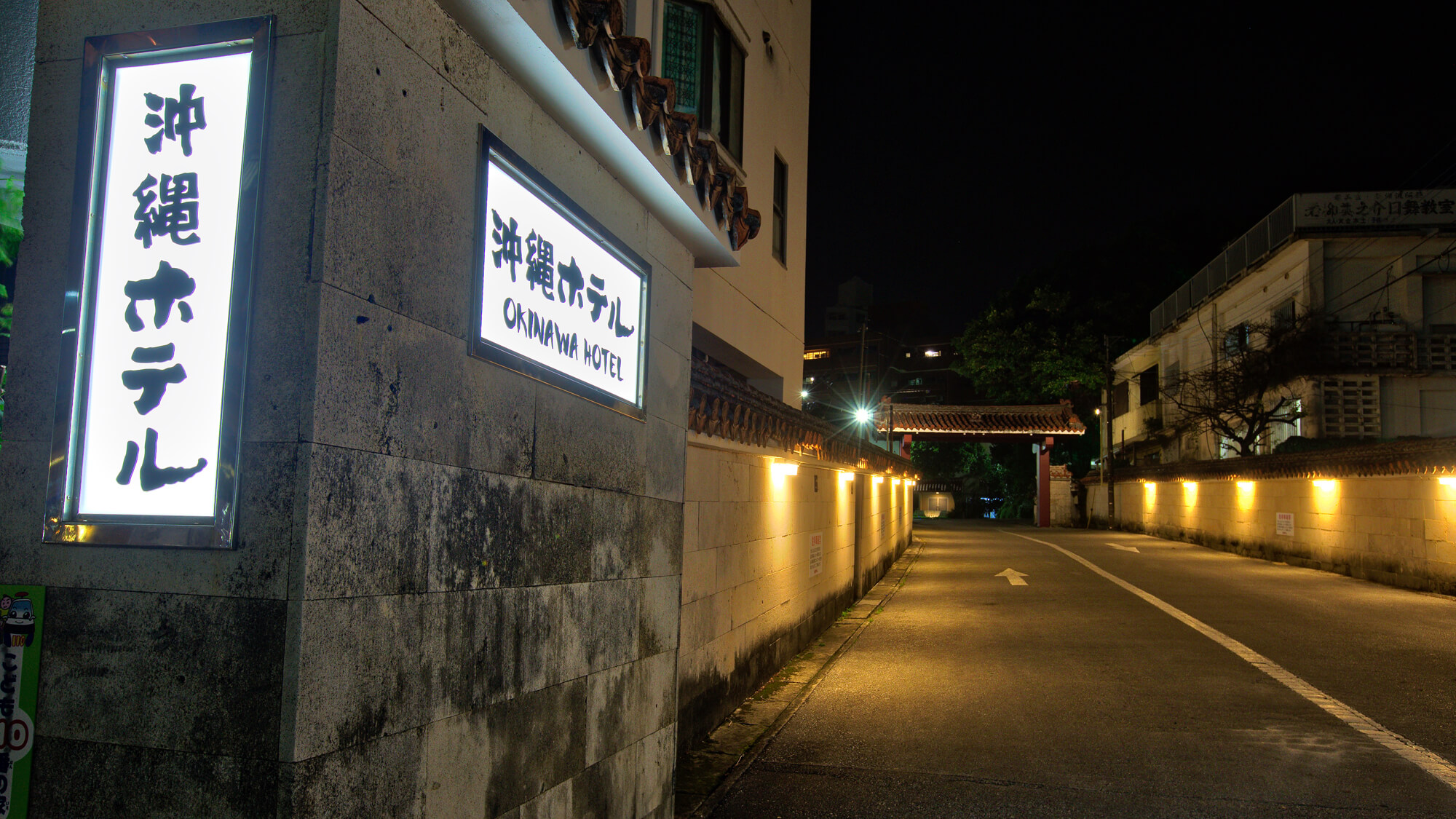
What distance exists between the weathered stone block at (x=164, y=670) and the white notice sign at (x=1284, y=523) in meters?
26.3

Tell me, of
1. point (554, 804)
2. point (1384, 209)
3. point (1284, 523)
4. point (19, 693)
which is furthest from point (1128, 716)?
point (1384, 209)

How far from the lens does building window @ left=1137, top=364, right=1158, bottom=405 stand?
155 ft

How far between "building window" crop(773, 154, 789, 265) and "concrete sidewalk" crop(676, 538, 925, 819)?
568cm

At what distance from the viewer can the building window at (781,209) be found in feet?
45.3

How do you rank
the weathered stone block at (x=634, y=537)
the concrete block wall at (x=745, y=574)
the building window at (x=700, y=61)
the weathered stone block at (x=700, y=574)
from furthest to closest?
the building window at (x=700, y=61)
the concrete block wall at (x=745, y=574)
the weathered stone block at (x=700, y=574)
the weathered stone block at (x=634, y=537)

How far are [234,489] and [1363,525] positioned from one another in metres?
23.0

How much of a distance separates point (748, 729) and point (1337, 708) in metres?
5.20

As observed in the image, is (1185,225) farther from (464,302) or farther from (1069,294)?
(464,302)

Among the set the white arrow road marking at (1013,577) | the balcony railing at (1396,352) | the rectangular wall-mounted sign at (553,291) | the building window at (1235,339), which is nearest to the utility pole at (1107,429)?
the building window at (1235,339)

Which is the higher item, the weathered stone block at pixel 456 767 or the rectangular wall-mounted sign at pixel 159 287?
the rectangular wall-mounted sign at pixel 159 287

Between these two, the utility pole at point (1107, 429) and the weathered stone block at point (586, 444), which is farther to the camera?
the utility pole at point (1107, 429)

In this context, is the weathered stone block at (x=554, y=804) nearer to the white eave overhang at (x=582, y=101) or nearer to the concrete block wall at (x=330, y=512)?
the concrete block wall at (x=330, y=512)

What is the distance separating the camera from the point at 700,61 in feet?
33.6

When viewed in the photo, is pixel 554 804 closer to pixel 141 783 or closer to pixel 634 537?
pixel 634 537
